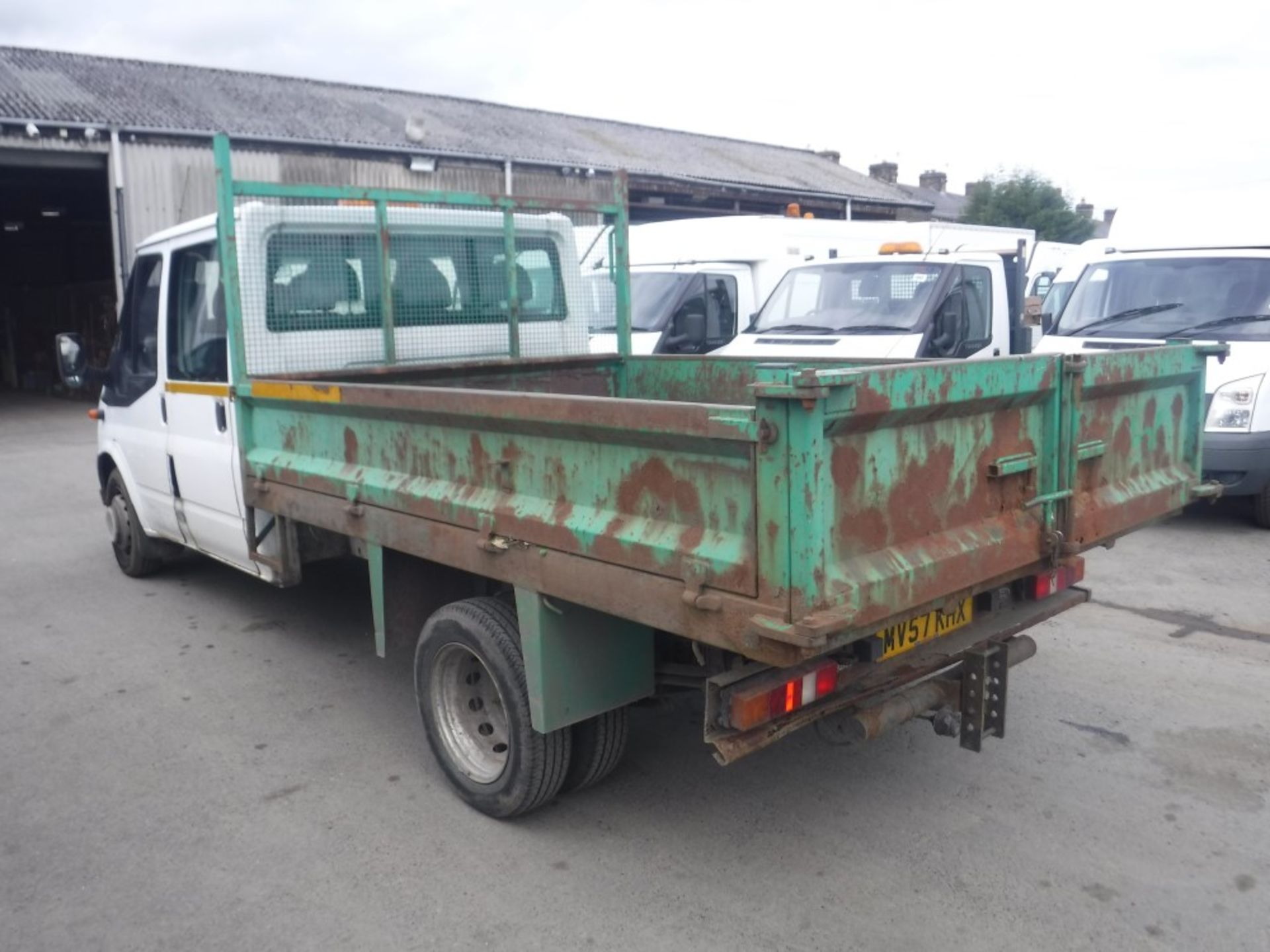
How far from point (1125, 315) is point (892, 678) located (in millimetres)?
6848

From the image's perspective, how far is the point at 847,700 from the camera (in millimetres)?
3443

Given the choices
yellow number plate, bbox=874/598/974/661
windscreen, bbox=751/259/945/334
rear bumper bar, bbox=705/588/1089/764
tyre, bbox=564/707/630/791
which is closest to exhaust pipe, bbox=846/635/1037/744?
rear bumper bar, bbox=705/588/1089/764

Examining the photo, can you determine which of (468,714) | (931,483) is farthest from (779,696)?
(468,714)

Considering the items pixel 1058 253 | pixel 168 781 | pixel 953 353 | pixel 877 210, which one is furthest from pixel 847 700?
pixel 877 210

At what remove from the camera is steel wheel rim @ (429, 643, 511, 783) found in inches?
161

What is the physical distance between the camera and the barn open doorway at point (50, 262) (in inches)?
819

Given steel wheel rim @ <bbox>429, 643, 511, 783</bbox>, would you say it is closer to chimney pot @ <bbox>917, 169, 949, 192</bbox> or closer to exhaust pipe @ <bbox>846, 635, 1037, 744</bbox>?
exhaust pipe @ <bbox>846, 635, 1037, 744</bbox>

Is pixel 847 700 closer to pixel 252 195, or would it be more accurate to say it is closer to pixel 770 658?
pixel 770 658

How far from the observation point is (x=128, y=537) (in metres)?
7.45

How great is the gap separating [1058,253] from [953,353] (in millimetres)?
10317

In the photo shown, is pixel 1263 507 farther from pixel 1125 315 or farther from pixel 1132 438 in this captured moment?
pixel 1132 438

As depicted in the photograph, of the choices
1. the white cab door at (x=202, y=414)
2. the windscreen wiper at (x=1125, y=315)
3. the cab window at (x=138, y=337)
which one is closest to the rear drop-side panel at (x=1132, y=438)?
the white cab door at (x=202, y=414)

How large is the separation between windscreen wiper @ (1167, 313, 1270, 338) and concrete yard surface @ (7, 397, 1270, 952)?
3.26 meters

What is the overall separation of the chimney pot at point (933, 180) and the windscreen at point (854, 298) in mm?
38021
